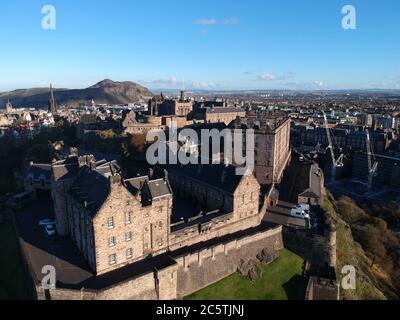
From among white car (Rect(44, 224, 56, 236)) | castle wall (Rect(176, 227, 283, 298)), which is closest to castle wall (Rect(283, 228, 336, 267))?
castle wall (Rect(176, 227, 283, 298))

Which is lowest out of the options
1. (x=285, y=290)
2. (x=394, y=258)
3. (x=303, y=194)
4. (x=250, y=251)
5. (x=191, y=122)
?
(x=394, y=258)

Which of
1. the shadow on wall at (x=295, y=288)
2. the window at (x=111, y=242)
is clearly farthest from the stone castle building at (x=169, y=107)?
the window at (x=111, y=242)

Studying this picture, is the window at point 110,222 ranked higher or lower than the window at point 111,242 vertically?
higher

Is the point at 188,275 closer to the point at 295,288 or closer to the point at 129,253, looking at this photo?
the point at 129,253

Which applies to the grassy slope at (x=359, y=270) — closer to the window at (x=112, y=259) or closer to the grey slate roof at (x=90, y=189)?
the window at (x=112, y=259)

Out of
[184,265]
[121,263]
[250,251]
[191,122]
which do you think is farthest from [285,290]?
[191,122]
